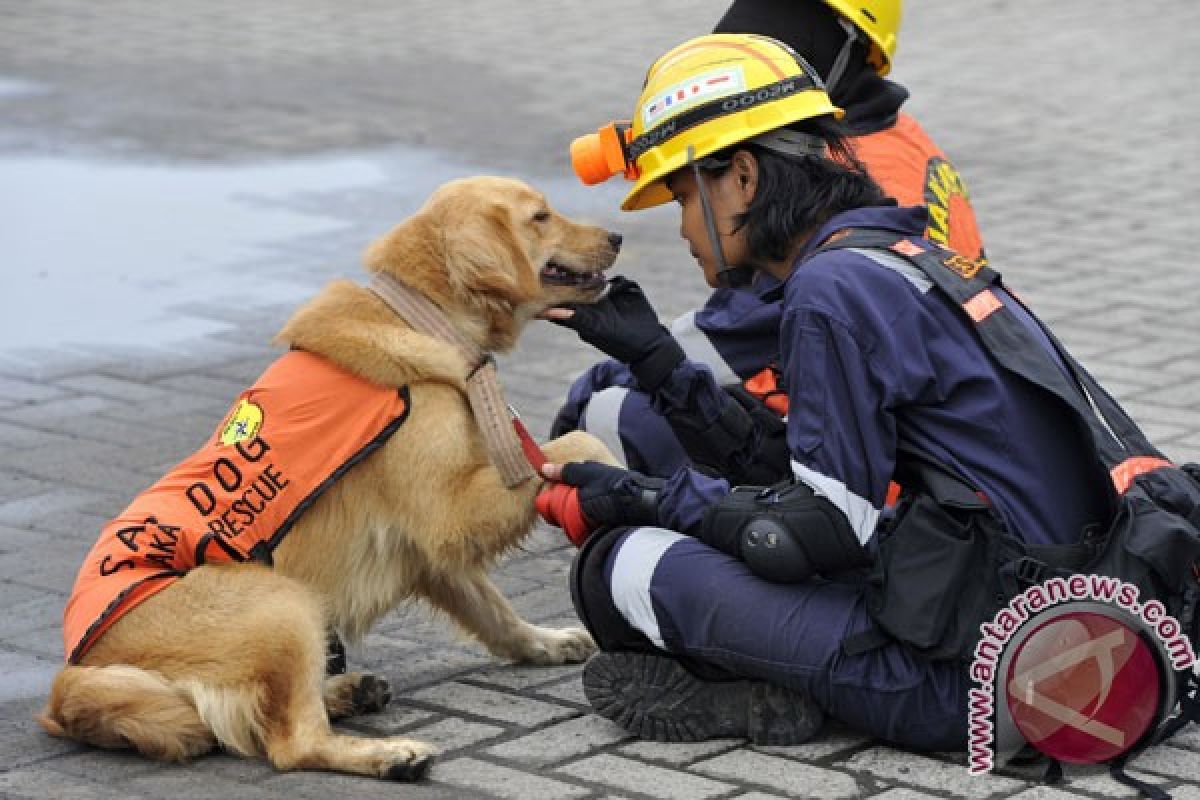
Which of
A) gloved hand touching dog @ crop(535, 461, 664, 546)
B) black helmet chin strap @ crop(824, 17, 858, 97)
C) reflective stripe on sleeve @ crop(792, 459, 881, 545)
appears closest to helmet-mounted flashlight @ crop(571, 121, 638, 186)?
gloved hand touching dog @ crop(535, 461, 664, 546)

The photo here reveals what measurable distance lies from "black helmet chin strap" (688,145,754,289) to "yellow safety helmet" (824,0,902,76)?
1.39 m

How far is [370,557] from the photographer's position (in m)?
4.56

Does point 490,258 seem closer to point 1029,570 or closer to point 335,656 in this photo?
point 335,656

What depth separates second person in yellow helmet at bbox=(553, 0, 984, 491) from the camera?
5250 millimetres

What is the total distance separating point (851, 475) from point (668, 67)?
110 cm

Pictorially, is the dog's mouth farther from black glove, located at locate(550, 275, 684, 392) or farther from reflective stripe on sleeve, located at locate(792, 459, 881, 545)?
reflective stripe on sleeve, located at locate(792, 459, 881, 545)

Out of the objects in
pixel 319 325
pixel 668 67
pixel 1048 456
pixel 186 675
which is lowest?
pixel 186 675

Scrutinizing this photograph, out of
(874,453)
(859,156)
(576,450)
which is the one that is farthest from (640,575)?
(859,156)

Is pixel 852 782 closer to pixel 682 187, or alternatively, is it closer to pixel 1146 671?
pixel 1146 671

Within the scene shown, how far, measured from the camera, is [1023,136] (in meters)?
11.6

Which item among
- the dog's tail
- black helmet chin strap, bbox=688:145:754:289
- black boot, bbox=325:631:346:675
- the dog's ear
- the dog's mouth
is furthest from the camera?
the dog's mouth

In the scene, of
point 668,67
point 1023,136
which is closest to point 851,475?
point 668,67

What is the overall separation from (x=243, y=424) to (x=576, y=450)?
A: 2.66ft

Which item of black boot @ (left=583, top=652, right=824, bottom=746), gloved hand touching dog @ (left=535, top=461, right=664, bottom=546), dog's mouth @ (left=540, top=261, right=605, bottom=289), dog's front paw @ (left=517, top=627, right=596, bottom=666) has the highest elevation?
dog's mouth @ (left=540, top=261, right=605, bottom=289)
